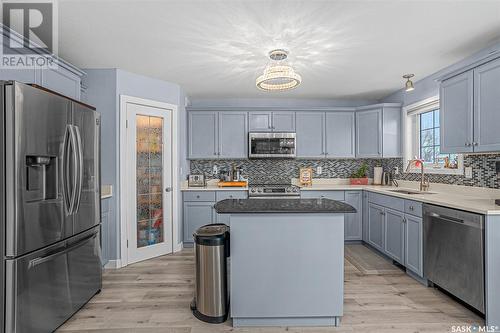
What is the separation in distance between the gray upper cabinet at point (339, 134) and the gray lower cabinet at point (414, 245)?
1.75m

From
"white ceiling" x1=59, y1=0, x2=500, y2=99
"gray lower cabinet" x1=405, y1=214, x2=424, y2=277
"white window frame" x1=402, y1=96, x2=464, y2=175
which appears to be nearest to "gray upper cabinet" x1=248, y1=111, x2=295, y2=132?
"white ceiling" x1=59, y1=0, x2=500, y2=99

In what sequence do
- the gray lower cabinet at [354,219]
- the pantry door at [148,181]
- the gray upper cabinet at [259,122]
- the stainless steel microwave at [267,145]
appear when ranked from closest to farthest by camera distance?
the pantry door at [148,181] < the gray lower cabinet at [354,219] < the stainless steel microwave at [267,145] < the gray upper cabinet at [259,122]

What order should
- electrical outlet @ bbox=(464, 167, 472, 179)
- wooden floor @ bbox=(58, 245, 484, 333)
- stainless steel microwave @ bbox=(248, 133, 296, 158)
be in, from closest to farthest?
wooden floor @ bbox=(58, 245, 484, 333) < electrical outlet @ bbox=(464, 167, 472, 179) < stainless steel microwave @ bbox=(248, 133, 296, 158)

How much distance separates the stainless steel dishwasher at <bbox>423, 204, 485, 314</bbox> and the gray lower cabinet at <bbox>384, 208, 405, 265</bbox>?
37cm

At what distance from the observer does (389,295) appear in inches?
102

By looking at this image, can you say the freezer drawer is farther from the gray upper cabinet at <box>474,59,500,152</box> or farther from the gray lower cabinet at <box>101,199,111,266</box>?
the gray upper cabinet at <box>474,59,500,152</box>

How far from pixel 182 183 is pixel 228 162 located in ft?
2.99

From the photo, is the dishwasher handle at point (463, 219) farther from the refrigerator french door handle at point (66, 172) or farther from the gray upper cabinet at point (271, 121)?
the refrigerator french door handle at point (66, 172)

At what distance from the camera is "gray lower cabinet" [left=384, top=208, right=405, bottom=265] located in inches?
122

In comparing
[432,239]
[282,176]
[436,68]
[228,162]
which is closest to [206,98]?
[228,162]

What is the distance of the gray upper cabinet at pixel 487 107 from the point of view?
2.25m

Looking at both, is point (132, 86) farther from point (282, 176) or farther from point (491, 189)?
point (491, 189)

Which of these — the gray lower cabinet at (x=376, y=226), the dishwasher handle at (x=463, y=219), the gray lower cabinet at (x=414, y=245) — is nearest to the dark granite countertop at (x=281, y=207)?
the dishwasher handle at (x=463, y=219)

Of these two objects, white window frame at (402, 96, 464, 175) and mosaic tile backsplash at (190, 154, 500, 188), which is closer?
white window frame at (402, 96, 464, 175)
